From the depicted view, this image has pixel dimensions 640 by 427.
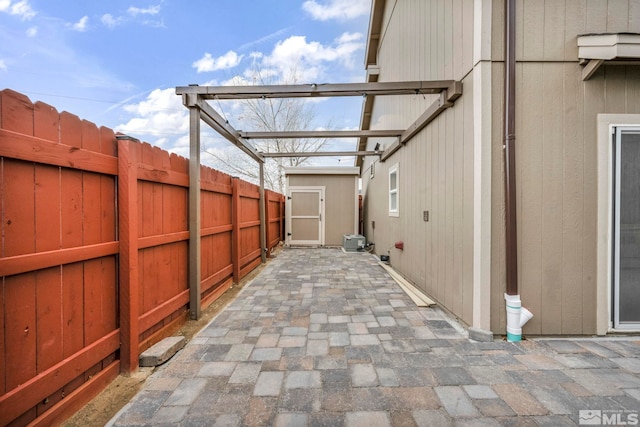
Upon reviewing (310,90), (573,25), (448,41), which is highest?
(448,41)

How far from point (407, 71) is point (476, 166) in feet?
9.74

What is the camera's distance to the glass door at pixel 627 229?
2307 mm

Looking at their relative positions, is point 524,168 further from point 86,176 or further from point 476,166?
point 86,176

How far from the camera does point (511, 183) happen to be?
89.8 inches

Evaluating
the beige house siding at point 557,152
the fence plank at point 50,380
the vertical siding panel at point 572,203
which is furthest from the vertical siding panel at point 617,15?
the fence plank at point 50,380

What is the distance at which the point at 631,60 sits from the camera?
218cm

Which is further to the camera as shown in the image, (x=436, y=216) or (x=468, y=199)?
(x=436, y=216)

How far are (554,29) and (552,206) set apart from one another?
1.54m

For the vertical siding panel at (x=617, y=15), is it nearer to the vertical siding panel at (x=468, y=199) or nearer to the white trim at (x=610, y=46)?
the white trim at (x=610, y=46)

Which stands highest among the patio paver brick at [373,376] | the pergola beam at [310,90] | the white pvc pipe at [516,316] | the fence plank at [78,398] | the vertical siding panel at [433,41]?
the vertical siding panel at [433,41]

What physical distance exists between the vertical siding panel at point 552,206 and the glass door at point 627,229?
0.47 metres

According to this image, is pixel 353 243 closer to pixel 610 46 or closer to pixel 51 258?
pixel 610 46

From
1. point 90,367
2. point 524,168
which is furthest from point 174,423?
point 524,168

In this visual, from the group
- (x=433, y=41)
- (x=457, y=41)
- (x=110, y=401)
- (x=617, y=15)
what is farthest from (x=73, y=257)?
(x=617, y=15)
